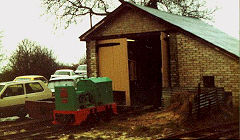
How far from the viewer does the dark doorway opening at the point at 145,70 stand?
16.9 m

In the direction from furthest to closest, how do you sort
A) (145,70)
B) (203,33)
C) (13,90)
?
1. (145,70)
2. (203,33)
3. (13,90)

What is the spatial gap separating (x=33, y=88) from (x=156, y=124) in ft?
20.5

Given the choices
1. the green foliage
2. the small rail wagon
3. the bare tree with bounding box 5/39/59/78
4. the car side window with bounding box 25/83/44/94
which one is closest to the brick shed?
the car side window with bounding box 25/83/44/94

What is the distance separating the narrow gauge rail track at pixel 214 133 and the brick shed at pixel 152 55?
110 inches

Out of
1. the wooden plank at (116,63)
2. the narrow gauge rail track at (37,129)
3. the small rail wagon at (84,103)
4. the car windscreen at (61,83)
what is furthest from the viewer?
the car windscreen at (61,83)

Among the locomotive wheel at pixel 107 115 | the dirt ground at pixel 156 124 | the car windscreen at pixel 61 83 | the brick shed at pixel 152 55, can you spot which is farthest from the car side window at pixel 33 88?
the dirt ground at pixel 156 124

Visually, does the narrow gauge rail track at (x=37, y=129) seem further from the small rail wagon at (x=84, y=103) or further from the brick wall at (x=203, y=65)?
the brick wall at (x=203, y=65)

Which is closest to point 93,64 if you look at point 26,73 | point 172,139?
point 172,139

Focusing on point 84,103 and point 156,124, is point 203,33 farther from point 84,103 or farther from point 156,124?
point 84,103

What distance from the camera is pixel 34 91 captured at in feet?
47.0

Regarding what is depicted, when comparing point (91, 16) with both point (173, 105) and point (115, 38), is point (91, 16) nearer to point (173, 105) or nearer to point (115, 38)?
point (115, 38)

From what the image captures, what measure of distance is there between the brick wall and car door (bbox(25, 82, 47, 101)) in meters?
6.31

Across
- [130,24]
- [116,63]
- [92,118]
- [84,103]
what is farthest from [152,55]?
[84,103]

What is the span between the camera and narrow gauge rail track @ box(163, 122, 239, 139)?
822cm
